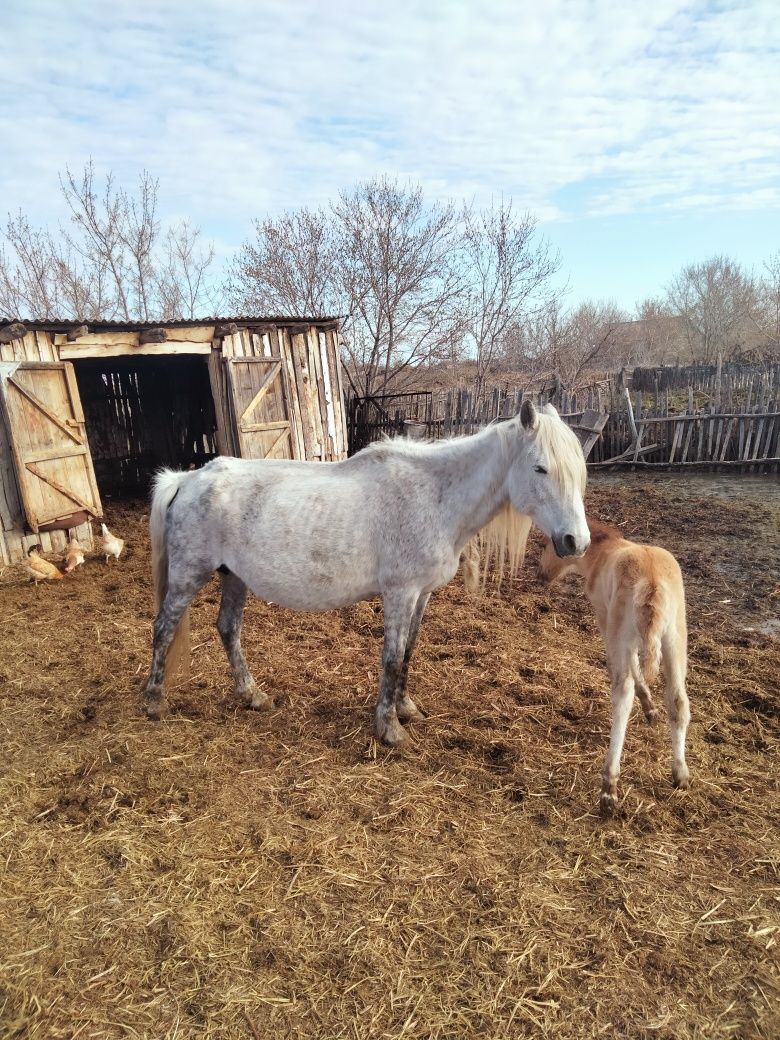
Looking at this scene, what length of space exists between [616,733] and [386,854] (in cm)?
128

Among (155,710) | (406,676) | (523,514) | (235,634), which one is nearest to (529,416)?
(523,514)

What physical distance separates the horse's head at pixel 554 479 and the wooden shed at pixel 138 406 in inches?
281

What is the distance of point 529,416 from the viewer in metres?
3.20

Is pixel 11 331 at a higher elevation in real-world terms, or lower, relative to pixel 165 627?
higher

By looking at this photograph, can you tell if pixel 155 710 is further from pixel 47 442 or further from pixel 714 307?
pixel 714 307

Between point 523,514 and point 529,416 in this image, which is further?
point 523,514

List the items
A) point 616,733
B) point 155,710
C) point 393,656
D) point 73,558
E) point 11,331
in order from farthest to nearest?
point 73,558 < point 11,331 < point 155,710 < point 393,656 < point 616,733

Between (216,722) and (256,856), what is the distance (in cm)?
136

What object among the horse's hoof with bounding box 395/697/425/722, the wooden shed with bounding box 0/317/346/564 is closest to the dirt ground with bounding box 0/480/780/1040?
the horse's hoof with bounding box 395/697/425/722

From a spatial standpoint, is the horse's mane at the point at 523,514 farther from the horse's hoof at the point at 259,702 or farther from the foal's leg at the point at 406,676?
the horse's hoof at the point at 259,702

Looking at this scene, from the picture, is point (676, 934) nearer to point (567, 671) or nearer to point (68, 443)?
point (567, 671)

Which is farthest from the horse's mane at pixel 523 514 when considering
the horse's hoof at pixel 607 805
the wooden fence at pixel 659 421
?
the wooden fence at pixel 659 421

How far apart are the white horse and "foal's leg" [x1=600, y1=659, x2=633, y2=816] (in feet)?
2.96

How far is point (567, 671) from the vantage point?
448 cm
